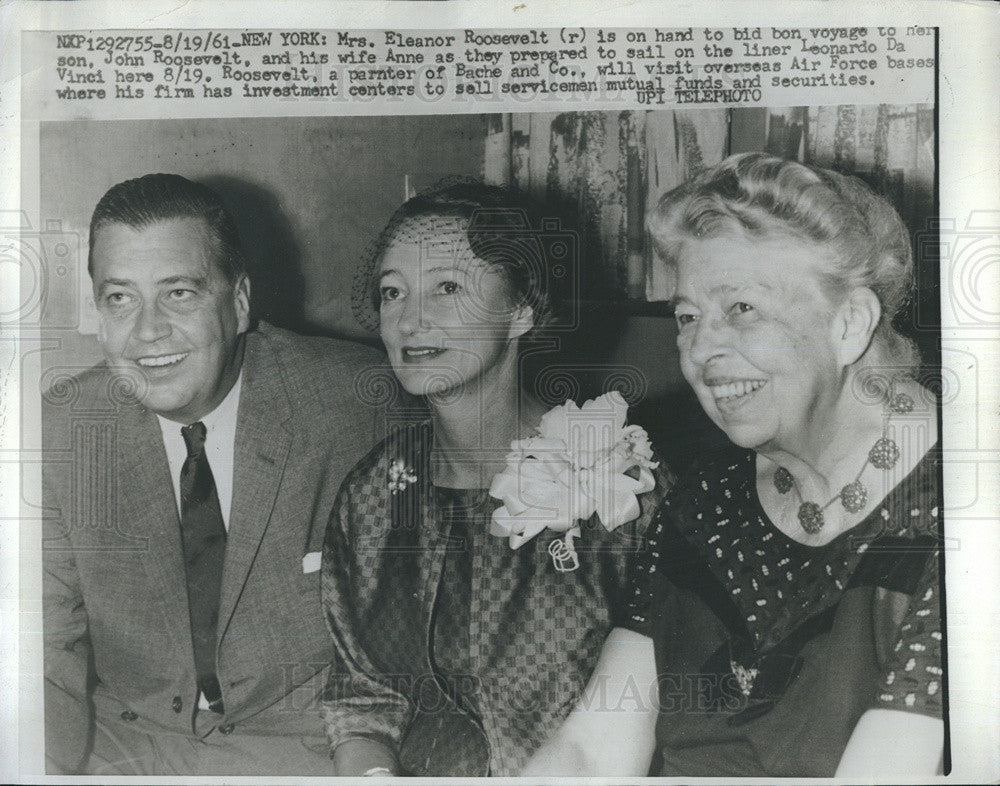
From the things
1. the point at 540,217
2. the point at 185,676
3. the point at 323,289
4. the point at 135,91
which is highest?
the point at 135,91

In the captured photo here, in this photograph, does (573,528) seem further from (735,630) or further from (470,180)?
(470,180)

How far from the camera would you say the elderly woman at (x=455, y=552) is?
1.47 m

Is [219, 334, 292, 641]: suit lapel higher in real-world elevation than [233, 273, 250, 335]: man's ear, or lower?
lower

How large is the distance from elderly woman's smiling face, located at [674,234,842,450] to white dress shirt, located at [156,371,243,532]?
770 mm

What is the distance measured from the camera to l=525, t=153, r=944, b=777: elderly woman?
1.46 metres

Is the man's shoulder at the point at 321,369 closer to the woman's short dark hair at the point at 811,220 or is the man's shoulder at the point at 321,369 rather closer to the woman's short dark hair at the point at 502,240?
the woman's short dark hair at the point at 502,240

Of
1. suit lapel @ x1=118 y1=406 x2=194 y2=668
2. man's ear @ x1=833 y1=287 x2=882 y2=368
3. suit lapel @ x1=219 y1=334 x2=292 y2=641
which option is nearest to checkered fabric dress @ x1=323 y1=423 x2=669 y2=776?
suit lapel @ x1=219 y1=334 x2=292 y2=641

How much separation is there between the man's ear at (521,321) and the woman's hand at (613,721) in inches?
20.5

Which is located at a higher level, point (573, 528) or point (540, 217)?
point (540, 217)

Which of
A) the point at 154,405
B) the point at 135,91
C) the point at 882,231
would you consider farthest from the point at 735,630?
the point at 135,91

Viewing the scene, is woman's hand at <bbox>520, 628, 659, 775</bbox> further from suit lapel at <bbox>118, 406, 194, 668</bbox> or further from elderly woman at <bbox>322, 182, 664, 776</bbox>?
suit lapel at <bbox>118, 406, 194, 668</bbox>

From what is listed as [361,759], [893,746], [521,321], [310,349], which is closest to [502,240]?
[521,321]

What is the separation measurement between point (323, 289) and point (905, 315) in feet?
3.23

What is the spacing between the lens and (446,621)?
1480mm
